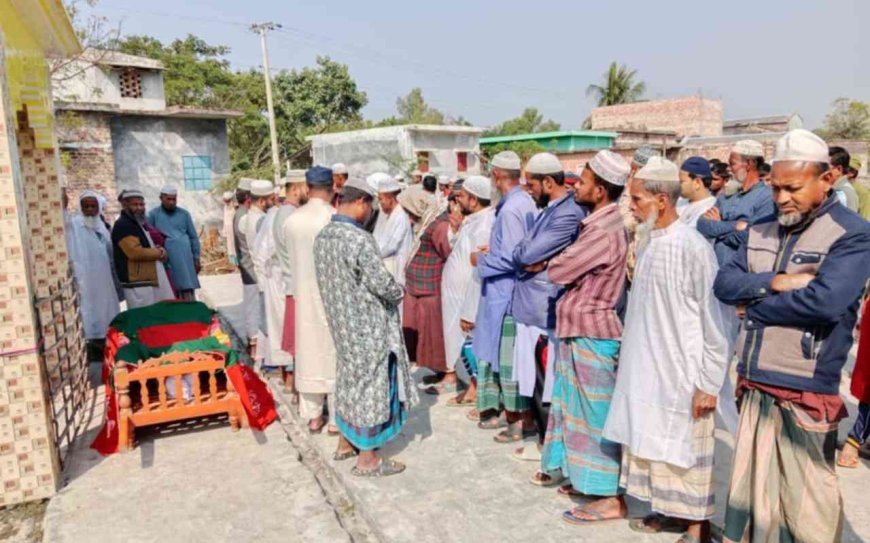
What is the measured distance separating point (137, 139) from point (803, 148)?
18.3m

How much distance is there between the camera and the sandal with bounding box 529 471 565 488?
3.58 metres

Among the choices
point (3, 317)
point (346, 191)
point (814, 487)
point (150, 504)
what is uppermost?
point (346, 191)

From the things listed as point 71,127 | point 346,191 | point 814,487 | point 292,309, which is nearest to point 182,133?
point 71,127

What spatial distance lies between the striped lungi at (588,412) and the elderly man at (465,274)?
4.66ft

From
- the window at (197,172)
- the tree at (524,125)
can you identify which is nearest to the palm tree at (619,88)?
the tree at (524,125)

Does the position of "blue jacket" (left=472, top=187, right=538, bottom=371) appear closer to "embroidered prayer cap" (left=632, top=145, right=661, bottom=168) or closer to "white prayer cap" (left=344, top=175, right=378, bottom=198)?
"embroidered prayer cap" (left=632, top=145, right=661, bottom=168)

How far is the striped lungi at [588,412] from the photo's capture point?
314 cm

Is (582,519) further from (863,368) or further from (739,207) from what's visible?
(739,207)

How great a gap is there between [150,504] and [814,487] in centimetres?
342

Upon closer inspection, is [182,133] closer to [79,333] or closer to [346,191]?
[79,333]

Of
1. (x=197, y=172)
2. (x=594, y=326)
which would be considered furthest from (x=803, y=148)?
(x=197, y=172)

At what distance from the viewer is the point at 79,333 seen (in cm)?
534

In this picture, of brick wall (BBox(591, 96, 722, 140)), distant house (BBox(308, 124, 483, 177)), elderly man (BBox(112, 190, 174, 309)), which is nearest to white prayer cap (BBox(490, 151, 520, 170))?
elderly man (BBox(112, 190, 174, 309))

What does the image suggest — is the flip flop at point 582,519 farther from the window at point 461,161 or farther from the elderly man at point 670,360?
the window at point 461,161
